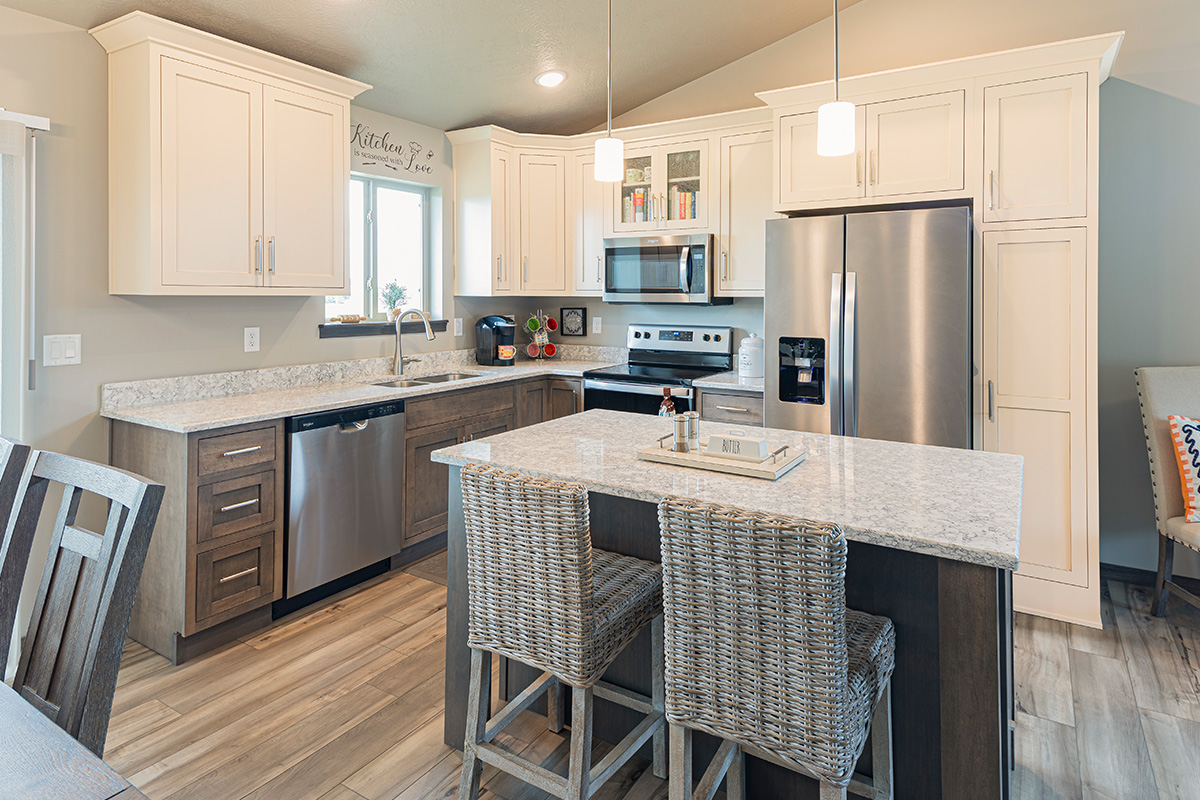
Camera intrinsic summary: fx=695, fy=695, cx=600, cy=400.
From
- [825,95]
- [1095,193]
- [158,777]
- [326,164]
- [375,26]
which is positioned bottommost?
[158,777]

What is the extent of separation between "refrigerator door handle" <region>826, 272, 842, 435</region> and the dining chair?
2.78m

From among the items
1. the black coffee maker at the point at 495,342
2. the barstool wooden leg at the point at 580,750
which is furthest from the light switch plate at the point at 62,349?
the barstool wooden leg at the point at 580,750

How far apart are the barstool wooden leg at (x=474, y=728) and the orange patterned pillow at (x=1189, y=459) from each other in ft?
9.40

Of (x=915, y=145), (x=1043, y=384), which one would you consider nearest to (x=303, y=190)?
(x=915, y=145)

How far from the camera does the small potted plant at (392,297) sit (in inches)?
161

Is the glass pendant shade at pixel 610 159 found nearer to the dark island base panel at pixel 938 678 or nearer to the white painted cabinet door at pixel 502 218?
the dark island base panel at pixel 938 678

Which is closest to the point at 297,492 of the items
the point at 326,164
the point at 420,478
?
the point at 420,478

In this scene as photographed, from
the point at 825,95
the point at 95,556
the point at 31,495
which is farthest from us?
the point at 825,95

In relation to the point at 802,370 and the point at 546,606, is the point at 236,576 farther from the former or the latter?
the point at 802,370

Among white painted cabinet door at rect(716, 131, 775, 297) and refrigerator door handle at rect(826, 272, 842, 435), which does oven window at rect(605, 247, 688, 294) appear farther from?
refrigerator door handle at rect(826, 272, 842, 435)

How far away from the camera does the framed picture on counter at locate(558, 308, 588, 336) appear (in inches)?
195

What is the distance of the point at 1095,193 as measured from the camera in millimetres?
2857

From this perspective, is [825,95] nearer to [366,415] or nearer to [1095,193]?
[1095,193]

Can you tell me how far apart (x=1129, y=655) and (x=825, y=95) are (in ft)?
8.85
